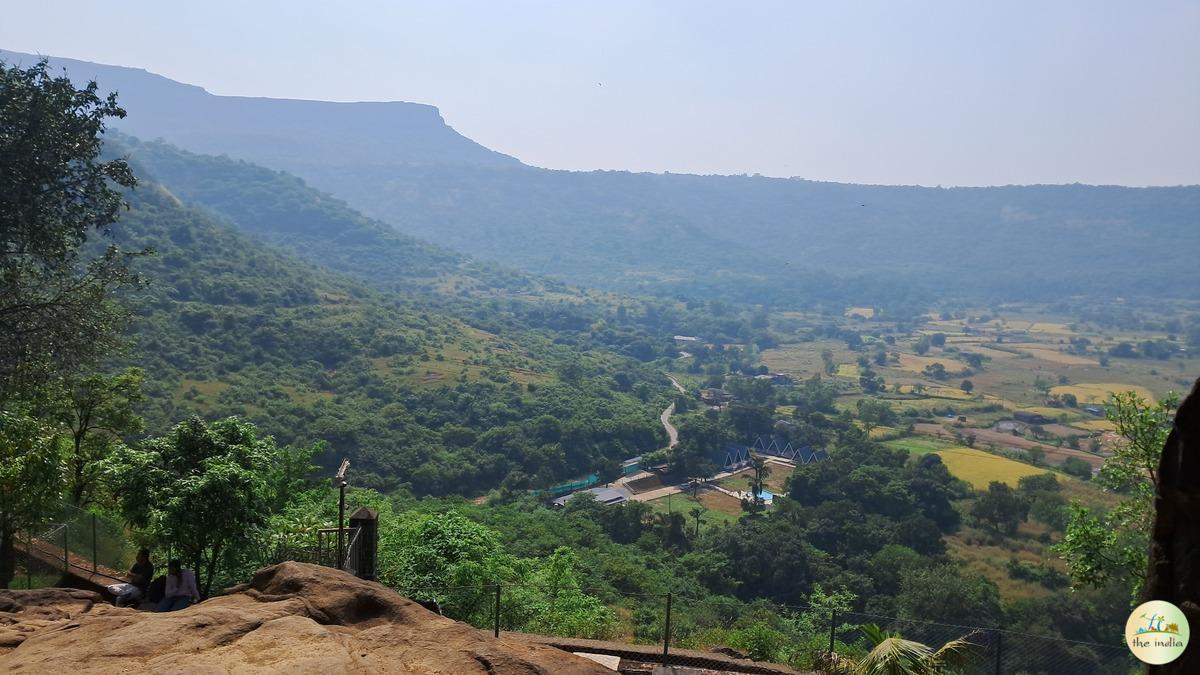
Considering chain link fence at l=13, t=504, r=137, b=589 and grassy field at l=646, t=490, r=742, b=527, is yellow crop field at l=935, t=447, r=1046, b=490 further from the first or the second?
chain link fence at l=13, t=504, r=137, b=589

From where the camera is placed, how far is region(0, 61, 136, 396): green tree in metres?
17.5

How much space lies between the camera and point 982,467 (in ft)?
207

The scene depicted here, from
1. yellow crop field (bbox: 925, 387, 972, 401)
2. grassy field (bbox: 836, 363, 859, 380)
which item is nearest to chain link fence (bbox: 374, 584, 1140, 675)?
yellow crop field (bbox: 925, 387, 972, 401)

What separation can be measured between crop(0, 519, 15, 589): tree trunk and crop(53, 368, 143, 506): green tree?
4160 millimetres

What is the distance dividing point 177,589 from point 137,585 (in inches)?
34.4

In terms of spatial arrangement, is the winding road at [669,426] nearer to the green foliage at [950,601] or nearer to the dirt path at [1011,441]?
the dirt path at [1011,441]

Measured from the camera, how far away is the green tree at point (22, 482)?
1047 centimetres

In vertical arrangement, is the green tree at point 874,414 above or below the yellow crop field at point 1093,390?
below

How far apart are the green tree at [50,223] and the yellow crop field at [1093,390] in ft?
357

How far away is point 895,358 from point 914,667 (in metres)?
135

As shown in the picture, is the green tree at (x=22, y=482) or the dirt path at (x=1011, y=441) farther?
the dirt path at (x=1011, y=441)

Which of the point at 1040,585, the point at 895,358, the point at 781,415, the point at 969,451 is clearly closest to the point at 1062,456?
the point at 969,451

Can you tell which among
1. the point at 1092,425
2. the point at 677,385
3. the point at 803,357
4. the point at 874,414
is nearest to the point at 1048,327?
the point at 803,357

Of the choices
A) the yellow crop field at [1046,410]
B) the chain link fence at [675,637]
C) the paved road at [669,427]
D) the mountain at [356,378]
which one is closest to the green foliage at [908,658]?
the chain link fence at [675,637]
